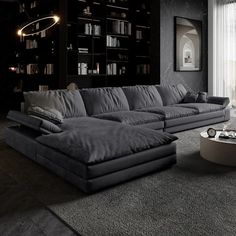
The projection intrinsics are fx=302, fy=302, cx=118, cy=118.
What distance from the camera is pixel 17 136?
393 cm

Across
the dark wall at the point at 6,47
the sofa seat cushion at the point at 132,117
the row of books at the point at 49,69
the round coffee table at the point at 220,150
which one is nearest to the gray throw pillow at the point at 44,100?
the sofa seat cushion at the point at 132,117

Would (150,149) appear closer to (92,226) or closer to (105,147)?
(105,147)

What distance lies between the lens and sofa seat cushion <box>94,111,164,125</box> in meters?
4.37

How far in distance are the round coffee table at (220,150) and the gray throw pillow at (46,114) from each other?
1837 millimetres

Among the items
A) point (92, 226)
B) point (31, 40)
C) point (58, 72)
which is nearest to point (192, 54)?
point (58, 72)

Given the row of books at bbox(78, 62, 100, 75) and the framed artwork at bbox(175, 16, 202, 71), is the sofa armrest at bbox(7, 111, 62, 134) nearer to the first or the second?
the row of books at bbox(78, 62, 100, 75)

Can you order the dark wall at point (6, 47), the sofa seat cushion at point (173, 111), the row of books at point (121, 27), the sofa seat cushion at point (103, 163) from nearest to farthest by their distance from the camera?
the sofa seat cushion at point (103, 163), the sofa seat cushion at point (173, 111), the row of books at point (121, 27), the dark wall at point (6, 47)

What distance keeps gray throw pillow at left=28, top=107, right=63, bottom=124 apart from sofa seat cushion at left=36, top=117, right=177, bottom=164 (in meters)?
0.43

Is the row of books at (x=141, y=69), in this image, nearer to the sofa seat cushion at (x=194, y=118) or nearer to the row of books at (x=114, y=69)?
the row of books at (x=114, y=69)

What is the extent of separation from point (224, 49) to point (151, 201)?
6.52 m

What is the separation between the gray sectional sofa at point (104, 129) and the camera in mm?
2748

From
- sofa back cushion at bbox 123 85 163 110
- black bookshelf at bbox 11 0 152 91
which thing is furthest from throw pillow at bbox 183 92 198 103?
black bookshelf at bbox 11 0 152 91

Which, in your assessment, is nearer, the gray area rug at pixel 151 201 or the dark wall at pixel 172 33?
the gray area rug at pixel 151 201

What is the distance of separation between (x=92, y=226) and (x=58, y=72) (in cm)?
509
